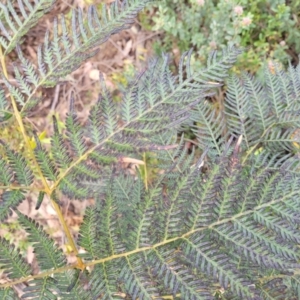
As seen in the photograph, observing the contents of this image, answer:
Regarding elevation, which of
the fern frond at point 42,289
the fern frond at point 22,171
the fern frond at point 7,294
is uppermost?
the fern frond at point 22,171

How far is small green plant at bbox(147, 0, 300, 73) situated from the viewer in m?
1.69

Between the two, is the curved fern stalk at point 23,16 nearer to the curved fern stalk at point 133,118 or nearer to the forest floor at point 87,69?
the curved fern stalk at point 133,118

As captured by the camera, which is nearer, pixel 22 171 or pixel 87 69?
pixel 22 171

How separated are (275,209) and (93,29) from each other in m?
0.48

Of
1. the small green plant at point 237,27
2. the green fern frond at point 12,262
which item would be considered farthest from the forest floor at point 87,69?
the green fern frond at point 12,262

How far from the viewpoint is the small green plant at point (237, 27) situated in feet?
5.55

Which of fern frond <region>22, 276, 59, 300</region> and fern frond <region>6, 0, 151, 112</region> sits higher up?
fern frond <region>6, 0, 151, 112</region>

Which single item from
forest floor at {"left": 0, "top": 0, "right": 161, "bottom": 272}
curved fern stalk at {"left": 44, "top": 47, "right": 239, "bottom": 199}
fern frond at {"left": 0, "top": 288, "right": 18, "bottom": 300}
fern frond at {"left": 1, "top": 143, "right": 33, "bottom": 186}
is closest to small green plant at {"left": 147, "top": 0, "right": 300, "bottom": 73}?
forest floor at {"left": 0, "top": 0, "right": 161, "bottom": 272}

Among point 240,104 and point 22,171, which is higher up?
point 22,171

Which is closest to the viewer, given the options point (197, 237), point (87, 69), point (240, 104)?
point (197, 237)

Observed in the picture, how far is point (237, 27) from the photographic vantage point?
1.68 m

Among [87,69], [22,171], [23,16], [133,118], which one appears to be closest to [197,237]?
[133,118]

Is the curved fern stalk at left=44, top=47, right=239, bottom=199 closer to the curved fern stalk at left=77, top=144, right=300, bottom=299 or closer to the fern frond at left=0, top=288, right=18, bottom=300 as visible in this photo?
the curved fern stalk at left=77, top=144, right=300, bottom=299

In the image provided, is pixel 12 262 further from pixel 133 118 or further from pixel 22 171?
pixel 133 118
